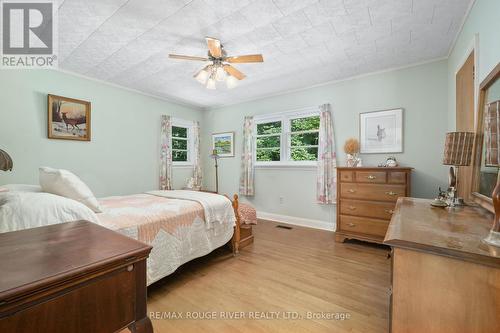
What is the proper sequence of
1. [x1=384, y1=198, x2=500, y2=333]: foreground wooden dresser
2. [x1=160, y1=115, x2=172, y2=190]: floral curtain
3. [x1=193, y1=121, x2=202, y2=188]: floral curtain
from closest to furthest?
[x1=384, y1=198, x2=500, y2=333]: foreground wooden dresser, [x1=160, y1=115, x2=172, y2=190]: floral curtain, [x1=193, y1=121, x2=202, y2=188]: floral curtain

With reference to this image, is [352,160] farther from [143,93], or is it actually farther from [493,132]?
[143,93]

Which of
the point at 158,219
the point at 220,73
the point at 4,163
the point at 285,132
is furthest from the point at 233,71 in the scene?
the point at 4,163

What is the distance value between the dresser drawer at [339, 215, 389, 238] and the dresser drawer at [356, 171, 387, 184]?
52 centimetres

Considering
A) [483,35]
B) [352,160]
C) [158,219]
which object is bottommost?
[158,219]

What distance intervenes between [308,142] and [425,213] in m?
2.84

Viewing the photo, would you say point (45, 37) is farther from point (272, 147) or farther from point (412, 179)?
point (412, 179)

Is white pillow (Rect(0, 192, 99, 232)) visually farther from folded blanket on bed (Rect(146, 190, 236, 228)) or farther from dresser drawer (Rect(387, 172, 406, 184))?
dresser drawer (Rect(387, 172, 406, 184))

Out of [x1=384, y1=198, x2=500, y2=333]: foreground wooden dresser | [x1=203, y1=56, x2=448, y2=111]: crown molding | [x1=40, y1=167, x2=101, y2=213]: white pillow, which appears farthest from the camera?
[x1=203, y1=56, x2=448, y2=111]: crown molding

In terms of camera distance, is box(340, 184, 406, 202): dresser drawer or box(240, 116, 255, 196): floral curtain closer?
A: box(340, 184, 406, 202): dresser drawer

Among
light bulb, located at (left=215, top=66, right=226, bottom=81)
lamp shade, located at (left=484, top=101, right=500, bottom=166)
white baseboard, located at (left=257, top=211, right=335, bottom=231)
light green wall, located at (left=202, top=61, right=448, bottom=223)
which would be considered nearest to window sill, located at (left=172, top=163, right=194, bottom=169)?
light green wall, located at (left=202, top=61, right=448, bottom=223)

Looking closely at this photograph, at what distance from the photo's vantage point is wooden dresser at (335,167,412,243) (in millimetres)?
2855

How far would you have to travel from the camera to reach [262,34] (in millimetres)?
2359

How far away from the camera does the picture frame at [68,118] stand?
3.11 metres

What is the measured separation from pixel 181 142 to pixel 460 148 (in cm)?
469
